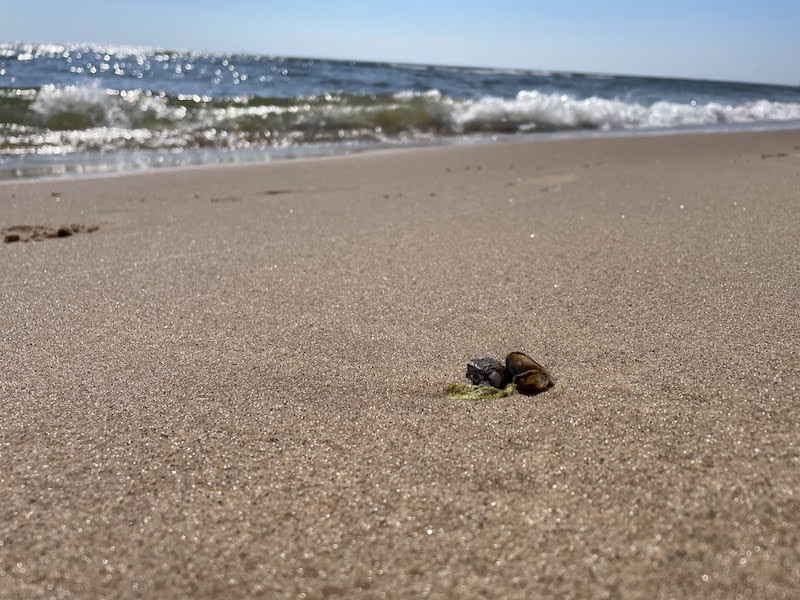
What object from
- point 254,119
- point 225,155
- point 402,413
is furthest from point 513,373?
point 254,119

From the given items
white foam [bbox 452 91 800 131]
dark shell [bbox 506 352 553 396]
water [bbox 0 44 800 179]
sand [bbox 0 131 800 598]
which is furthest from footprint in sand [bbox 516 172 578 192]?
white foam [bbox 452 91 800 131]

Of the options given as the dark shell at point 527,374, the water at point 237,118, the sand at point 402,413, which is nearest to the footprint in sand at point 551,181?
the sand at point 402,413

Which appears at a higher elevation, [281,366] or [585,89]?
[585,89]

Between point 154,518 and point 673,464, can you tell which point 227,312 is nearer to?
point 154,518

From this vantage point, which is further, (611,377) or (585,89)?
(585,89)

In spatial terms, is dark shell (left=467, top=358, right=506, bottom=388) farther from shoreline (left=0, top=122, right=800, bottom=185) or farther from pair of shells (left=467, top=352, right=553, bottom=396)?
shoreline (left=0, top=122, right=800, bottom=185)

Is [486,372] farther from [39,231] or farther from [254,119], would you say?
[254,119]

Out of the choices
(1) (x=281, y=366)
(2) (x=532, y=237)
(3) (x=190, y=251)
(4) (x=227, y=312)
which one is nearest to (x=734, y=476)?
(1) (x=281, y=366)

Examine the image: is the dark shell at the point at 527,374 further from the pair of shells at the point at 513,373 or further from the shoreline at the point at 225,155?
the shoreline at the point at 225,155
